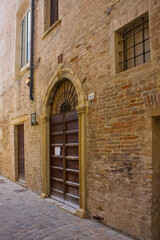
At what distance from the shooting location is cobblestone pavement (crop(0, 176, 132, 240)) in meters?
3.99

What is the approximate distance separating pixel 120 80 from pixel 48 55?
11.6 ft

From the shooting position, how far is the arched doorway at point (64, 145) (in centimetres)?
573

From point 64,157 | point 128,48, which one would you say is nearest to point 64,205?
point 64,157

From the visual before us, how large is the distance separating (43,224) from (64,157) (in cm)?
187

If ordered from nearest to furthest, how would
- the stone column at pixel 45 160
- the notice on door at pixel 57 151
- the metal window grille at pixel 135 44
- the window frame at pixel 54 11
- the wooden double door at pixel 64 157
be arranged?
the metal window grille at pixel 135 44 → the wooden double door at pixel 64 157 → the notice on door at pixel 57 151 → the stone column at pixel 45 160 → the window frame at pixel 54 11

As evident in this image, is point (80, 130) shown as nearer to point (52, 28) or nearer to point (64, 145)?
point (64, 145)

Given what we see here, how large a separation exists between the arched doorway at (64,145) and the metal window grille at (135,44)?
177 cm

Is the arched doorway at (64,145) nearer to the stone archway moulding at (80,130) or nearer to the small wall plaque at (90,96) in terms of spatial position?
the stone archway moulding at (80,130)

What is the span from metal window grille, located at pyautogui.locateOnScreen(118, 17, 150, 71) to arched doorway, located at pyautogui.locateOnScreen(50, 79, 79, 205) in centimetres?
177

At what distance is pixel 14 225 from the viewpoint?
4.59 metres

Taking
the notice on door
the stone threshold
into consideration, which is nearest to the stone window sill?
the notice on door

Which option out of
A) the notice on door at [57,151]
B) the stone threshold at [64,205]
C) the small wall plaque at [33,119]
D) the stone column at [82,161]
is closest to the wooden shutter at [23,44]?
the small wall plaque at [33,119]

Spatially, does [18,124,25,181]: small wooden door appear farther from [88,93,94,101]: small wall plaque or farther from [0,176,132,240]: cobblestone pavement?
[88,93,94,101]: small wall plaque

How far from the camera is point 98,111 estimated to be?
4.74 meters
